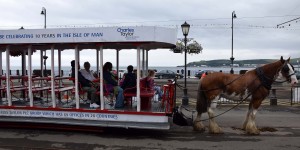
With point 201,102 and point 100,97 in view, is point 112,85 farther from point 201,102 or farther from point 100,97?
point 201,102

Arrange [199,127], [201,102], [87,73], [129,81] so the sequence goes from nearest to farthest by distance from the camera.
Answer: [129,81] → [199,127] → [201,102] → [87,73]

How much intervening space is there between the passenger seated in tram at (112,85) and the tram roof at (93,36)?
0.99m

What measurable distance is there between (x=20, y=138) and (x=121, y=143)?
269cm

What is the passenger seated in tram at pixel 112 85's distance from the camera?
377 inches

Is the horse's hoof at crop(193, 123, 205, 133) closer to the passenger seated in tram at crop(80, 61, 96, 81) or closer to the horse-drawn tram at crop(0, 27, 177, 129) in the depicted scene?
the horse-drawn tram at crop(0, 27, 177, 129)

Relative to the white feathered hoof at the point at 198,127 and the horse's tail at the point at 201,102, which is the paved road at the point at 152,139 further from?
the horse's tail at the point at 201,102

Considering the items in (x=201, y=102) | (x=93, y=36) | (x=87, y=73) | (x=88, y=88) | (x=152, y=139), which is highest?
(x=93, y=36)

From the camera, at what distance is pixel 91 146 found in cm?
821

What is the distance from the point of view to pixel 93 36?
29.6 ft

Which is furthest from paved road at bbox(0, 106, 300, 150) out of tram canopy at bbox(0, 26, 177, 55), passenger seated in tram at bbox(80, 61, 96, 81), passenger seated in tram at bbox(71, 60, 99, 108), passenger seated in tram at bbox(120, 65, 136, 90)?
tram canopy at bbox(0, 26, 177, 55)

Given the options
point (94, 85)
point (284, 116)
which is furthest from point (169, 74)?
point (94, 85)

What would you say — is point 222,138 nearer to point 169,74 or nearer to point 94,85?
point 94,85

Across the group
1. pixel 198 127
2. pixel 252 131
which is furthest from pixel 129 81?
pixel 252 131

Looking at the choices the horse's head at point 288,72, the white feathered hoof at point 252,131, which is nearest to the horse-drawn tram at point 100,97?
the white feathered hoof at point 252,131
